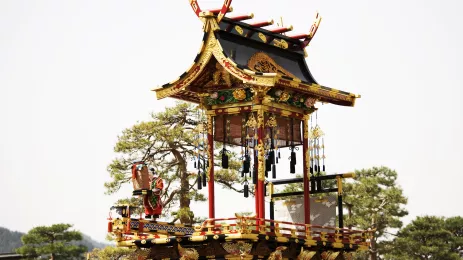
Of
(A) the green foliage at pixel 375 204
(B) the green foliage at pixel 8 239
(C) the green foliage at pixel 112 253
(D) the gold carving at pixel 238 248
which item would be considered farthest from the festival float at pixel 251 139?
(B) the green foliage at pixel 8 239

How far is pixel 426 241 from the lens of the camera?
4522 centimetres

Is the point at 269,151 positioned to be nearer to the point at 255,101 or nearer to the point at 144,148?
the point at 255,101

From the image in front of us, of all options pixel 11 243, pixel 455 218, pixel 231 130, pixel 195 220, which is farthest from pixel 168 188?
pixel 11 243

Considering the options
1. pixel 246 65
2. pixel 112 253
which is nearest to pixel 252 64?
pixel 246 65

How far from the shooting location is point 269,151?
25.3m

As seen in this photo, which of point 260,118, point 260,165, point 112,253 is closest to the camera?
point 260,165

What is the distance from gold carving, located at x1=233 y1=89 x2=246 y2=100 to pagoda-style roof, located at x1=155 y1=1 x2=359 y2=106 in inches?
5.1

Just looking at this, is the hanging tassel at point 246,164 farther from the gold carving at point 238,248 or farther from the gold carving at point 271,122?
the gold carving at point 238,248

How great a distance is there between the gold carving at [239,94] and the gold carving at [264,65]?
0.73 meters

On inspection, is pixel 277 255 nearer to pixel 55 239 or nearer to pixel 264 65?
pixel 264 65

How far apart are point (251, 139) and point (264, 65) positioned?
238 cm

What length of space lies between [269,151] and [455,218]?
943 inches

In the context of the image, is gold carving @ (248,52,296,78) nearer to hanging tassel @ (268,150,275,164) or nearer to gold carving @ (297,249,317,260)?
hanging tassel @ (268,150,275,164)

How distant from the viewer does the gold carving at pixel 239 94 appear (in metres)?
24.6
